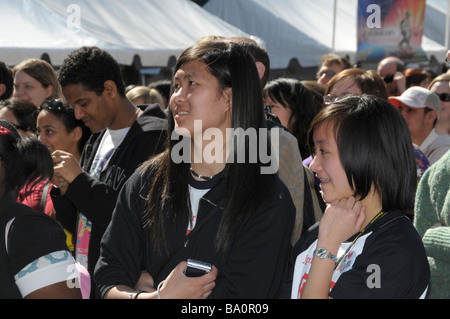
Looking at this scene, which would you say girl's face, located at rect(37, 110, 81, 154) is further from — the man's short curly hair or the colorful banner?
the colorful banner

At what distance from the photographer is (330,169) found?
2.00 meters

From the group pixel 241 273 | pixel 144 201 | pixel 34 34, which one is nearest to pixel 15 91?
pixel 34 34

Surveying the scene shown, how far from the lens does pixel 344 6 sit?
13211mm

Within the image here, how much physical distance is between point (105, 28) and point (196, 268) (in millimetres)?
6120

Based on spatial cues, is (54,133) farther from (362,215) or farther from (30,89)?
(362,215)

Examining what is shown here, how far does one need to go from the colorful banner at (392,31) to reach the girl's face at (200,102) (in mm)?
6837

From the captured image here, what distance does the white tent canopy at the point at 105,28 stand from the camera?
6.66 metres

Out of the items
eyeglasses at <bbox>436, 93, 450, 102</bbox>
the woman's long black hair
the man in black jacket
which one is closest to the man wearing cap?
eyeglasses at <bbox>436, 93, 450, 102</bbox>

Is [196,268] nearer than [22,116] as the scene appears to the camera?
Yes

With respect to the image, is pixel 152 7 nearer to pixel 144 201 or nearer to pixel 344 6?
pixel 344 6

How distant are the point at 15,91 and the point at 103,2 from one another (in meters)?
A: 3.14

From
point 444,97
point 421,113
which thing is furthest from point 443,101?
point 421,113

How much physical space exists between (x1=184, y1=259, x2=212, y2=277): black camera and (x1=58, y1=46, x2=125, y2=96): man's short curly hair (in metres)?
1.79
